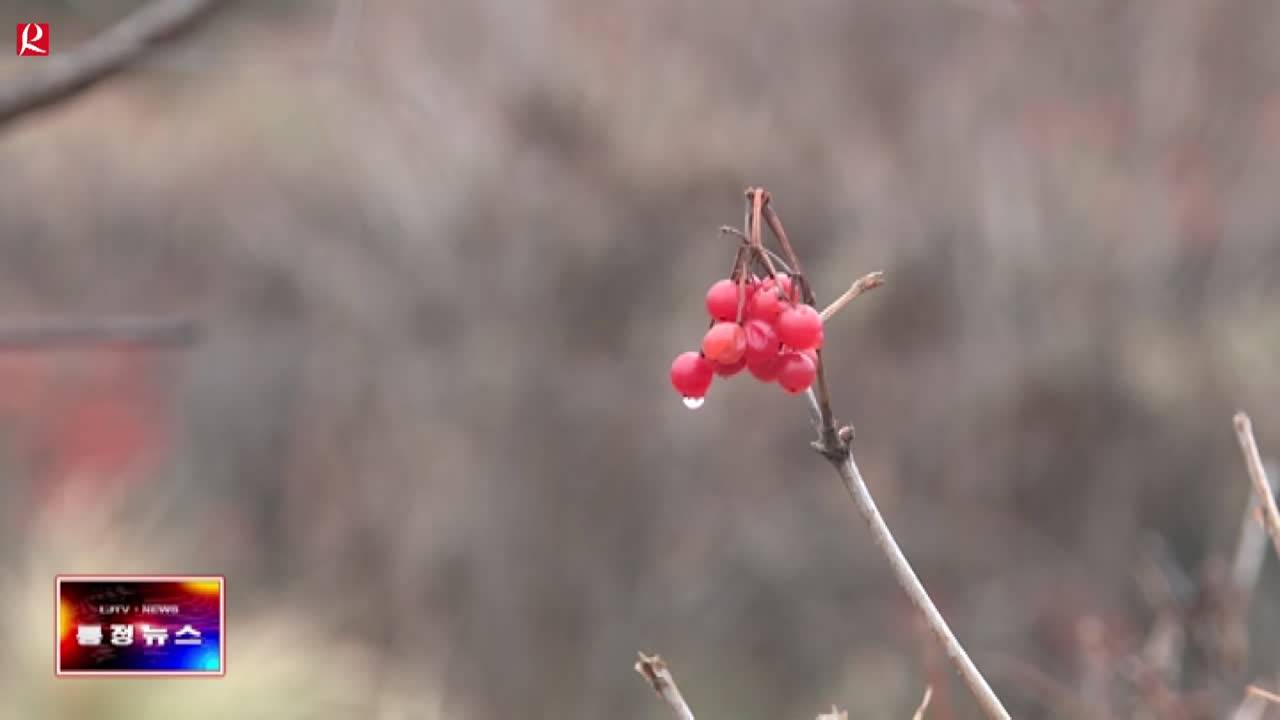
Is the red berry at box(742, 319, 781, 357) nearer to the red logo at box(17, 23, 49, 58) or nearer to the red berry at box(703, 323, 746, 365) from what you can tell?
the red berry at box(703, 323, 746, 365)

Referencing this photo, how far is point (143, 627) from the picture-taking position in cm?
104

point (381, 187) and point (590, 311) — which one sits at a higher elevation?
point (381, 187)

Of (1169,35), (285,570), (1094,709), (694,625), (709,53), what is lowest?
(1094,709)

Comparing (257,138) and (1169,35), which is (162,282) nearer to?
(257,138)

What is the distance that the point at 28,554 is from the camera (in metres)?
1.98

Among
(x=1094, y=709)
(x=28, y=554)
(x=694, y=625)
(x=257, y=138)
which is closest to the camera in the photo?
(x=1094, y=709)

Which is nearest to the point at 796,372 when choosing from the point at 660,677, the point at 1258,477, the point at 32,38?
the point at 660,677

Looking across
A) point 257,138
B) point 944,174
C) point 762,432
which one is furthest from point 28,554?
point 944,174

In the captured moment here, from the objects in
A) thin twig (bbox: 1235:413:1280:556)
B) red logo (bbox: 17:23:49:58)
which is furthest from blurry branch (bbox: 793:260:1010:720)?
red logo (bbox: 17:23:49:58)

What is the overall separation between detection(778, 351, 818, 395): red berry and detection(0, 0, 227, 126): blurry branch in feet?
0.76

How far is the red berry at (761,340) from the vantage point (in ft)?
1.39

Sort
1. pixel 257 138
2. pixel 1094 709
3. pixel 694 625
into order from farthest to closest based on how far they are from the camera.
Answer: pixel 257 138
pixel 694 625
pixel 1094 709

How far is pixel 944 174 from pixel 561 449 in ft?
3.60

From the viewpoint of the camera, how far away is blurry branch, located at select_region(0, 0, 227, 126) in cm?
35
